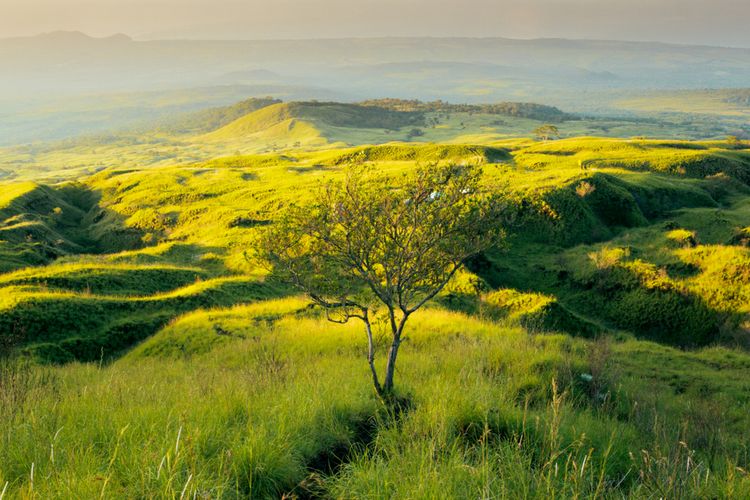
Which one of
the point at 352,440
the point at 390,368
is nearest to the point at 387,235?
the point at 390,368

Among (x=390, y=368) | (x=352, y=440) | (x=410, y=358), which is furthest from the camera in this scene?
(x=410, y=358)

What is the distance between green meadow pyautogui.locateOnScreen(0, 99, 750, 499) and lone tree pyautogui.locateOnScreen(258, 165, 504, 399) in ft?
1.90

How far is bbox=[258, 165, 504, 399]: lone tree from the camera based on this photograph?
29.0 ft

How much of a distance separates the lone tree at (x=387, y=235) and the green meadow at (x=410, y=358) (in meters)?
0.58

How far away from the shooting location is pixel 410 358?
12508mm

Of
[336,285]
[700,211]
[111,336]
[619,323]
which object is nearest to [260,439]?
[336,285]

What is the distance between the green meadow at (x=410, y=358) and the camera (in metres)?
5.67

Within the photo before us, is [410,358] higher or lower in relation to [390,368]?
lower

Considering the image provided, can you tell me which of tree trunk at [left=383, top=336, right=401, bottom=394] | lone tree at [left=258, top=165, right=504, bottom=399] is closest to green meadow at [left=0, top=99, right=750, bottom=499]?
tree trunk at [left=383, top=336, right=401, bottom=394]

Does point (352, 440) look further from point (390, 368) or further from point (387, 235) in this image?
point (387, 235)

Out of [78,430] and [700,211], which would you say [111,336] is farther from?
[700,211]

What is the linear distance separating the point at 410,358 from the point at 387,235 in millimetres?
4823

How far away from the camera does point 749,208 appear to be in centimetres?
3797

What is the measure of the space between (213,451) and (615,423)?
702cm
